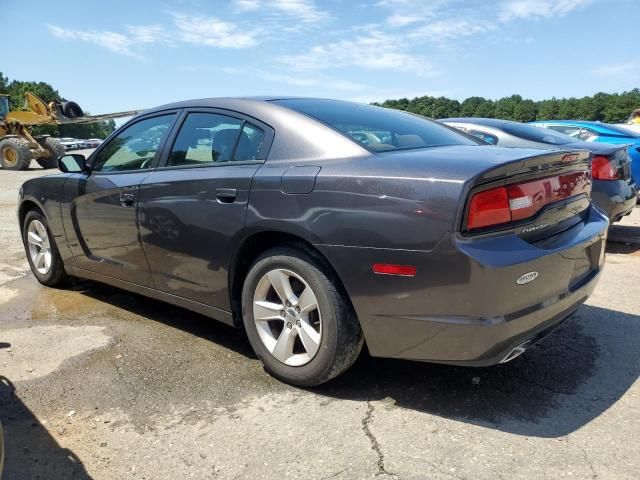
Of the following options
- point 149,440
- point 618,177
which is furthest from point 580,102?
point 149,440

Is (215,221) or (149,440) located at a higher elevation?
(215,221)

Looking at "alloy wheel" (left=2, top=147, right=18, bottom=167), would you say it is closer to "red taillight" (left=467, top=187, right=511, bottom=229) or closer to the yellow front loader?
the yellow front loader

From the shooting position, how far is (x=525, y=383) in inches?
117

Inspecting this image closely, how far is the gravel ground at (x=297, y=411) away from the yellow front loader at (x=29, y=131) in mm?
17069

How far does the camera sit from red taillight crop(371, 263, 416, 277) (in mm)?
2420

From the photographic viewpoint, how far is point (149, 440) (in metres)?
2.52

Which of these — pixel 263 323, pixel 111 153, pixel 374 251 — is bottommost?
pixel 263 323

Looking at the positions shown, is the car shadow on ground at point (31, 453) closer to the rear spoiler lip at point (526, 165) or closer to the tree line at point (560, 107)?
the rear spoiler lip at point (526, 165)

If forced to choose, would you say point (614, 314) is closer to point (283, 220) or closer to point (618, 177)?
point (618, 177)

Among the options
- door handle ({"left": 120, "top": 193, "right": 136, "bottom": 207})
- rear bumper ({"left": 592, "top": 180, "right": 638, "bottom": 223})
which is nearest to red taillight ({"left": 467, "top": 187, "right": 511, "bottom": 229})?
door handle ({"left": 120, "top": 193, "right": 136, "bottom": 207})

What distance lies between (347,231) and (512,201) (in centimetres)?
74

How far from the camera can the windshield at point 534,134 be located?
6146mm

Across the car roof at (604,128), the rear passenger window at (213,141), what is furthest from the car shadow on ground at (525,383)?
the car roof at (604,128)

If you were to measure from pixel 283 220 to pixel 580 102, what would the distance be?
82138mm
